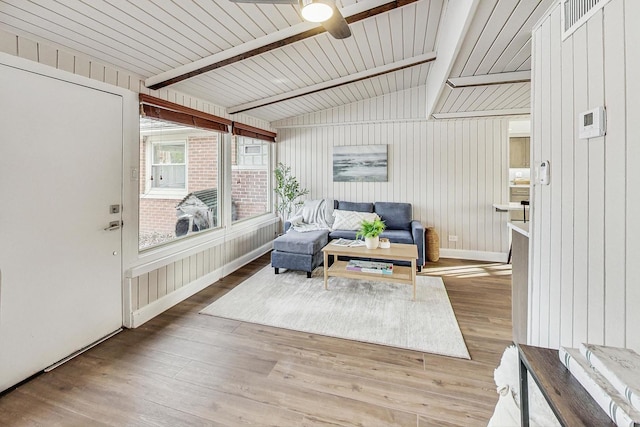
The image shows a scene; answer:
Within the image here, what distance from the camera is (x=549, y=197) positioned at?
1.61 m

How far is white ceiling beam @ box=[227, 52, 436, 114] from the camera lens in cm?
353

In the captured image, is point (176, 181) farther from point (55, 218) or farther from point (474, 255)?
point (474, 255)

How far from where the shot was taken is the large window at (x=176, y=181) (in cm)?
297

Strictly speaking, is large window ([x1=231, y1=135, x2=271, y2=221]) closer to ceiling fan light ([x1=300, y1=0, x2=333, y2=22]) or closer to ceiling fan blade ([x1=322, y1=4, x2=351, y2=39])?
ceiling fan blade ([x1=322, y1=4, x2=351, y2=39])

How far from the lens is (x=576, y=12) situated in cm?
131

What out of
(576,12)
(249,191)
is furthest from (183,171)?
(576,12)

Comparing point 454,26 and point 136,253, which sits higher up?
point 454,26

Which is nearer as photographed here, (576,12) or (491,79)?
(576,12)

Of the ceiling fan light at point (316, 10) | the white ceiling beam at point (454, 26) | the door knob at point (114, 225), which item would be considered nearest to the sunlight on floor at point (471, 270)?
the white ceiling beam at point (454, 26)

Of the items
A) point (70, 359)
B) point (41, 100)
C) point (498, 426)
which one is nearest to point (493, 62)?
point (498, 426)

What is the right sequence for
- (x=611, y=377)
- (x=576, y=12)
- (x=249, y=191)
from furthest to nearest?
(x=249, y=191) < (x=576, y=12) < (x=611, y=377)

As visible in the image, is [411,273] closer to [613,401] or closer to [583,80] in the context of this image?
[583,80]

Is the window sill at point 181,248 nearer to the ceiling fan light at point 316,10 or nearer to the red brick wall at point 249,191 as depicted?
the red brick wall at point 249,191

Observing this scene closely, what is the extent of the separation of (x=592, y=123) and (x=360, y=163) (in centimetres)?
408
